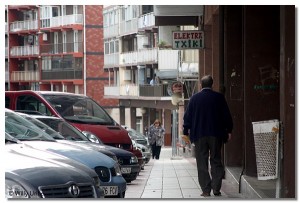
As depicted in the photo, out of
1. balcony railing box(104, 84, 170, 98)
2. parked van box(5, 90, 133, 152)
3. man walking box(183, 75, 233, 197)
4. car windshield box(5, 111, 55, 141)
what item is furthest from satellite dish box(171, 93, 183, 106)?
balcony railing box(104, 84, 170, 98)

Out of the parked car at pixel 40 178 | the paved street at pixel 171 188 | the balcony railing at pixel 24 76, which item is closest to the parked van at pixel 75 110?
the paved street at pixel 171 188

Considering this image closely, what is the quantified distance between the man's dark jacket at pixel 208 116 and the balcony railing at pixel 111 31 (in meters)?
67.7

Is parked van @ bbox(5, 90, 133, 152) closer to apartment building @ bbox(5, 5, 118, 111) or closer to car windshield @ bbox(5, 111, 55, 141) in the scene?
car windshield @ bbox(5, 111, 55, 141)

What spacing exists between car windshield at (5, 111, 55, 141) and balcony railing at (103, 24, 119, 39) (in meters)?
67.8

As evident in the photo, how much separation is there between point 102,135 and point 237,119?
305cm

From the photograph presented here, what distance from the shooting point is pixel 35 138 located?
12.8m

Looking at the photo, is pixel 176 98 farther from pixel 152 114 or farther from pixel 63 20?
pixel 63 20

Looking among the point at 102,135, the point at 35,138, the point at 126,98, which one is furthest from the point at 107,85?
the point at 35,138

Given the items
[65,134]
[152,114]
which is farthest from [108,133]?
[152,114]

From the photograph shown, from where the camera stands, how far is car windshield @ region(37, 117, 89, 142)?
15.9 m

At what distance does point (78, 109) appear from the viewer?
67.2 feet

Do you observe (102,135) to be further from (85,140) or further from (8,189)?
(8,189)

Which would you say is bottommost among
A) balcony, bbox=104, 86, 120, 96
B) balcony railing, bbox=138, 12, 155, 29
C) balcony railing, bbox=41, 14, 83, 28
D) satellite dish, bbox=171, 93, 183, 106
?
balcony, bbox=104, 86, 120, 96

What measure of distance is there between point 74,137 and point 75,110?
4.62 meters
